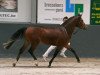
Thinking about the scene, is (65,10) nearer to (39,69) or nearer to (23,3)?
(23,3)

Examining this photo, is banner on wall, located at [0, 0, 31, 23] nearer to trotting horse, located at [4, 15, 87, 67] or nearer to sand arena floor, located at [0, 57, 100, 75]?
sand arena floor, located at [0, 57, 100, 75]

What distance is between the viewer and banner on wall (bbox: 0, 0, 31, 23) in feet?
72.3

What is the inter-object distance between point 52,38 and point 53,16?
4.02 meters

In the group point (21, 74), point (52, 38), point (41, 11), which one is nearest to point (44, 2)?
point (41, 11)

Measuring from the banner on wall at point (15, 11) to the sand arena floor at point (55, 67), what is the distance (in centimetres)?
182

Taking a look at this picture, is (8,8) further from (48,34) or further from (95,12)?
(48,34)

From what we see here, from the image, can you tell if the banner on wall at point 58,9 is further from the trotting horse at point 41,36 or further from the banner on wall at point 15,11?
the trotting horse at point 41,36

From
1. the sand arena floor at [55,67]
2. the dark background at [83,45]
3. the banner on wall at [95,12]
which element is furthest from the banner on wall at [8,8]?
the banner on wall at [95,12]

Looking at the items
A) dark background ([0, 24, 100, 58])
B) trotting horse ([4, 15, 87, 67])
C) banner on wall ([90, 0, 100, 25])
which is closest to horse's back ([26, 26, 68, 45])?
trotting horse ([4, 15, 87, 67])

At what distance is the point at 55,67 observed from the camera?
1825 centimetres

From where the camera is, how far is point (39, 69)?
17328 mm

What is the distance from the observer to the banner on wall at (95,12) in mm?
22266

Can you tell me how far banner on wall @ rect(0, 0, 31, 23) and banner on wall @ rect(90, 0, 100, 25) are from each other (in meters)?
2.72

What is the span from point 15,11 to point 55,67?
4.77 metres
